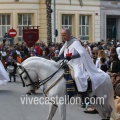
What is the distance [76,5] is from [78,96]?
39.6m

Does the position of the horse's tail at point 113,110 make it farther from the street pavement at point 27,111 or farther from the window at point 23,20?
the window at point 23,20

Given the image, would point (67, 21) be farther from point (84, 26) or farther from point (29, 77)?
point (29, 77)

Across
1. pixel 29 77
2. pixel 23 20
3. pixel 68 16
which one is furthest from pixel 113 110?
pixel 68 16

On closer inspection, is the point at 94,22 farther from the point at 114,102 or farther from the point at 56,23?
the point at 114,102

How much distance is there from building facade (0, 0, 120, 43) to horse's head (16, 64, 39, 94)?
36.2 metres

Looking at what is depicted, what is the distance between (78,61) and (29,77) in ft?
3.65

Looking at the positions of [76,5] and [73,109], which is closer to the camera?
[73,109]

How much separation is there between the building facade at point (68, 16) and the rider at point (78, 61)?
36.1 meters

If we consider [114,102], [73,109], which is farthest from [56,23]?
[114,102]

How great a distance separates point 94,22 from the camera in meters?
51.4

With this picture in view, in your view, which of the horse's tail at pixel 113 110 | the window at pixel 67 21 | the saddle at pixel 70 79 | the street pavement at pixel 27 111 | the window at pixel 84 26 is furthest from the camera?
the window at pixel 84 26

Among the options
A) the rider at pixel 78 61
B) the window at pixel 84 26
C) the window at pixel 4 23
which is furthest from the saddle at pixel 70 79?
the window at pixel 84 26

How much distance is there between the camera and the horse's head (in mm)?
11297

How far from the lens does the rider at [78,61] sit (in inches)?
443
